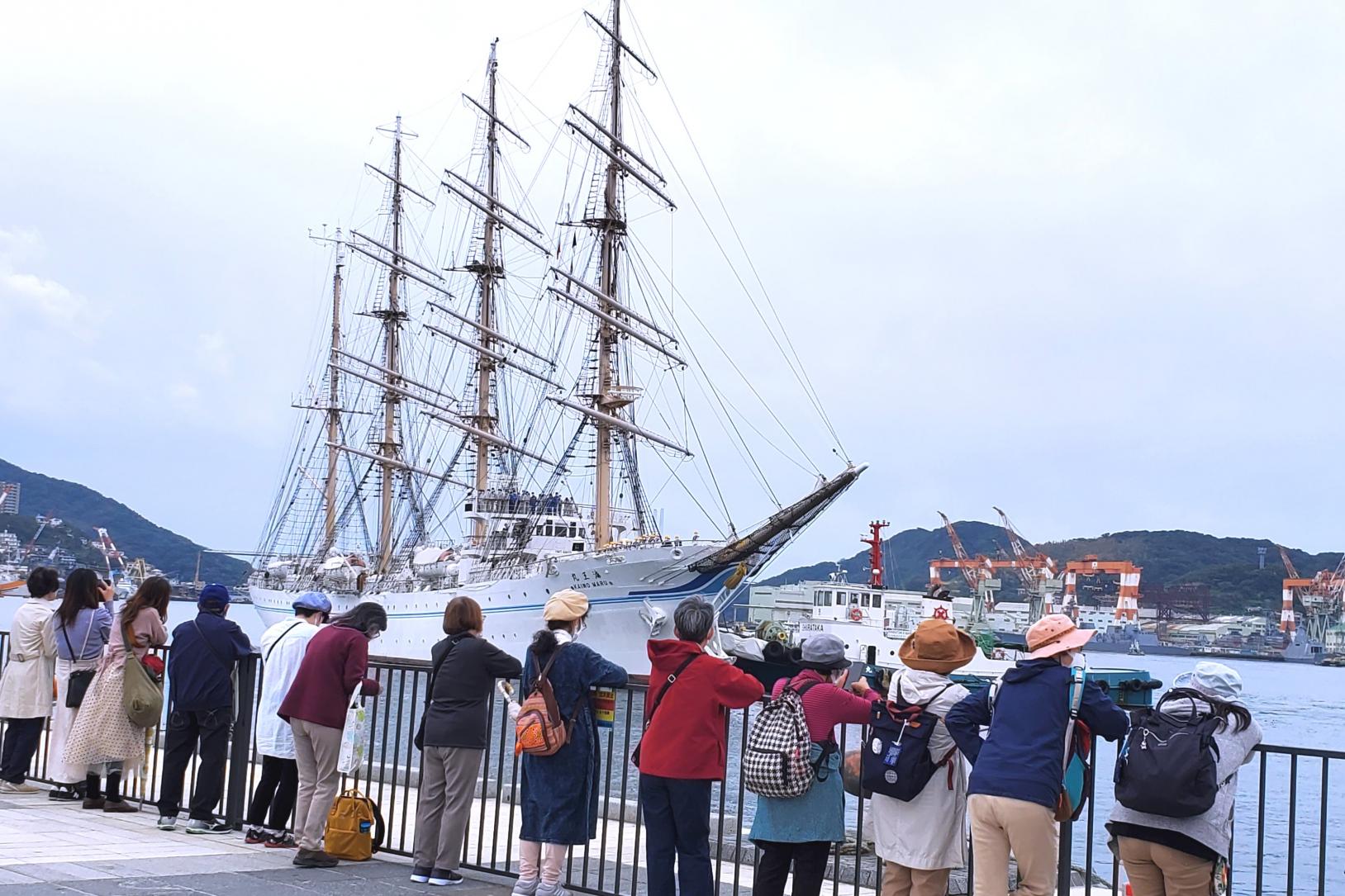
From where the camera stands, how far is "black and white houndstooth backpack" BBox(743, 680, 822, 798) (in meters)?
5.81

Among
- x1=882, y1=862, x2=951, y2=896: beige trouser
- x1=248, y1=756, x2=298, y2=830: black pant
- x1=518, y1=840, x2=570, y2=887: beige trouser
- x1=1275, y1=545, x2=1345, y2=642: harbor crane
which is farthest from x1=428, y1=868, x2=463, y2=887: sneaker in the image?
x1=1275, y1=545, x2=1345, y2=642: harbor crane

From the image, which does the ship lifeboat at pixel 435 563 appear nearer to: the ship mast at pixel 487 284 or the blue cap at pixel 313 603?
the ship mast at pixel 487 284

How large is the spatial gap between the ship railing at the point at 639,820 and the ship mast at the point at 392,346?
4382 cm

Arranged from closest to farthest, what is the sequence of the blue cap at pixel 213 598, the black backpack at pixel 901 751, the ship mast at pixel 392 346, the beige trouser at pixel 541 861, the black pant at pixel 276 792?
the black backpack at pixel 901 751, the beige trouser at pixel 541 861, the black pant at pixel 276 792, the blue cap at pixel 213 598, the ship mast at pixel 392 346

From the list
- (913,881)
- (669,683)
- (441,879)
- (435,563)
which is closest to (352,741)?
(441,879)

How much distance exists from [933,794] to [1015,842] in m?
0.47

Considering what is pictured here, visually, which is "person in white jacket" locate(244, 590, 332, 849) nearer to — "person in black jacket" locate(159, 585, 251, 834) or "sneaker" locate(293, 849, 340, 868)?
"person in black jacket" locate(159, 585, 251, 834)

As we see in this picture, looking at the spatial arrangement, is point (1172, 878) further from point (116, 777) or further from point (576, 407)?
point (576, 407)

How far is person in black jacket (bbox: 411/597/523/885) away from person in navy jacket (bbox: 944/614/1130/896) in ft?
9.03

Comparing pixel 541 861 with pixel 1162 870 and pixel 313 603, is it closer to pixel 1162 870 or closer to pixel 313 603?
pixel 313 603

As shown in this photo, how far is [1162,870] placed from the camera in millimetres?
5078

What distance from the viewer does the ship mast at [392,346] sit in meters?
73.3

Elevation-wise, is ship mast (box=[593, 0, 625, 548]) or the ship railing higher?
ship mast (box=[593, 0, 625, 548])

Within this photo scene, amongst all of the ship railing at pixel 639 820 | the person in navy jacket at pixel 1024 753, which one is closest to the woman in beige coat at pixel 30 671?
the ship railing at pixel 639 820
